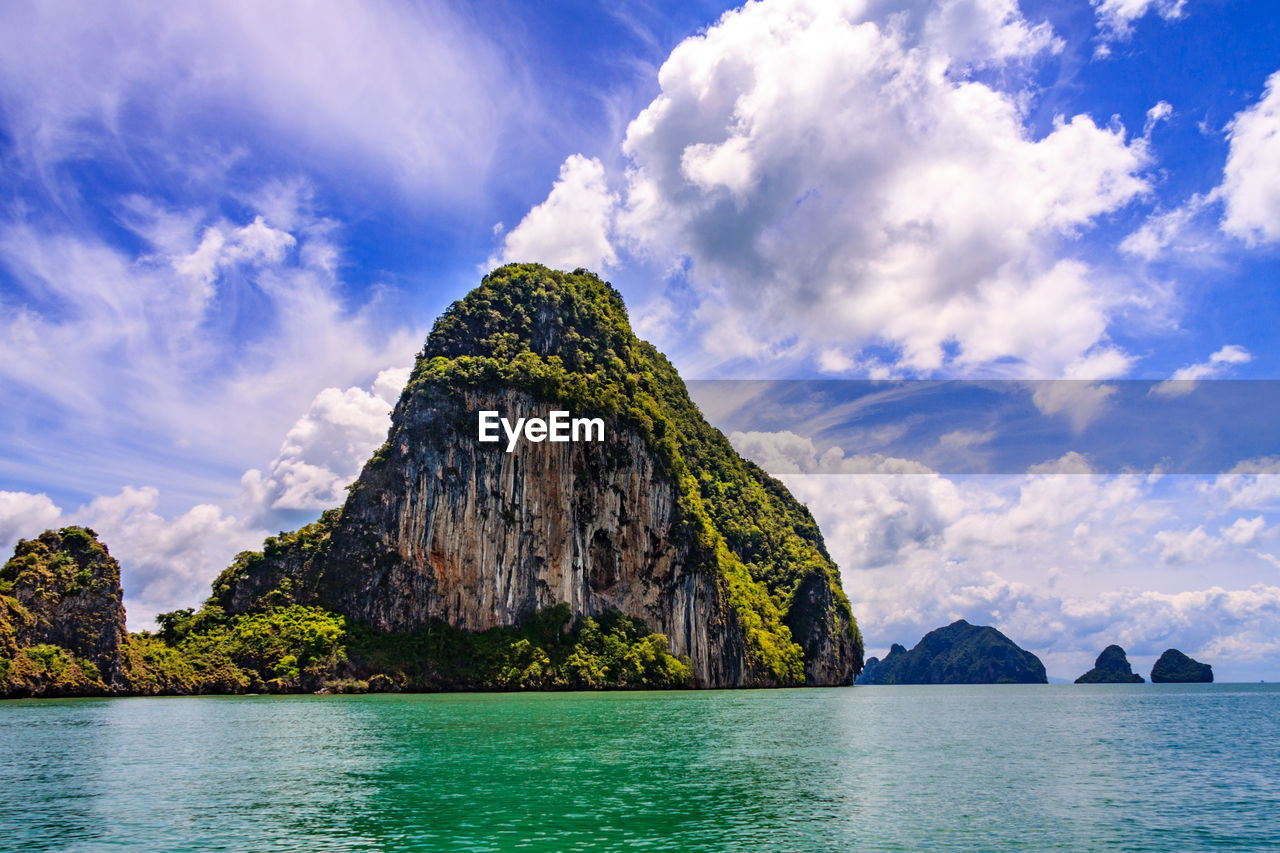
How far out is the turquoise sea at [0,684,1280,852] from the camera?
1572 centimetres

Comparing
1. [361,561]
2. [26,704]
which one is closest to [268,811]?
[26,704]

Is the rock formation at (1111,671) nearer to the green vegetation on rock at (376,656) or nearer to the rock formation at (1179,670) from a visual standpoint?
the rock formation at (1179,670)

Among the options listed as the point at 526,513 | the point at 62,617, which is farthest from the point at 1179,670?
the point at 62,617

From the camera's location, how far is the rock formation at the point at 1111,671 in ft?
634

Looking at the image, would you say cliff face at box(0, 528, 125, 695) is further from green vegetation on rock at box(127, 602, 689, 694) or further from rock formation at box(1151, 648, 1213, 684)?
rock formation at box(1151, 648, 1213, 684)

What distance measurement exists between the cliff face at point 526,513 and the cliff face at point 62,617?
1622cm

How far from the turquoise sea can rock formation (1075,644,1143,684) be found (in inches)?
7057

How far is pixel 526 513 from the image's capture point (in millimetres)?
83812

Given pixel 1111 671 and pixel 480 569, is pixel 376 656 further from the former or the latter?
pixel 1111 671

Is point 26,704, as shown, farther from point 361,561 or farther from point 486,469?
point 486,469

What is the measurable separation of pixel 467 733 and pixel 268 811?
51.6ft

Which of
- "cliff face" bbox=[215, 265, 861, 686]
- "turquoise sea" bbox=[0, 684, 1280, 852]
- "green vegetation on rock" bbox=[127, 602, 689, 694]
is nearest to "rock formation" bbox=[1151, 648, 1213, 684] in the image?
"cliff face" bbox=[215, 265, 861, 686]

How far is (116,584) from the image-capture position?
67.0m

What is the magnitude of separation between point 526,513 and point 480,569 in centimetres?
710
